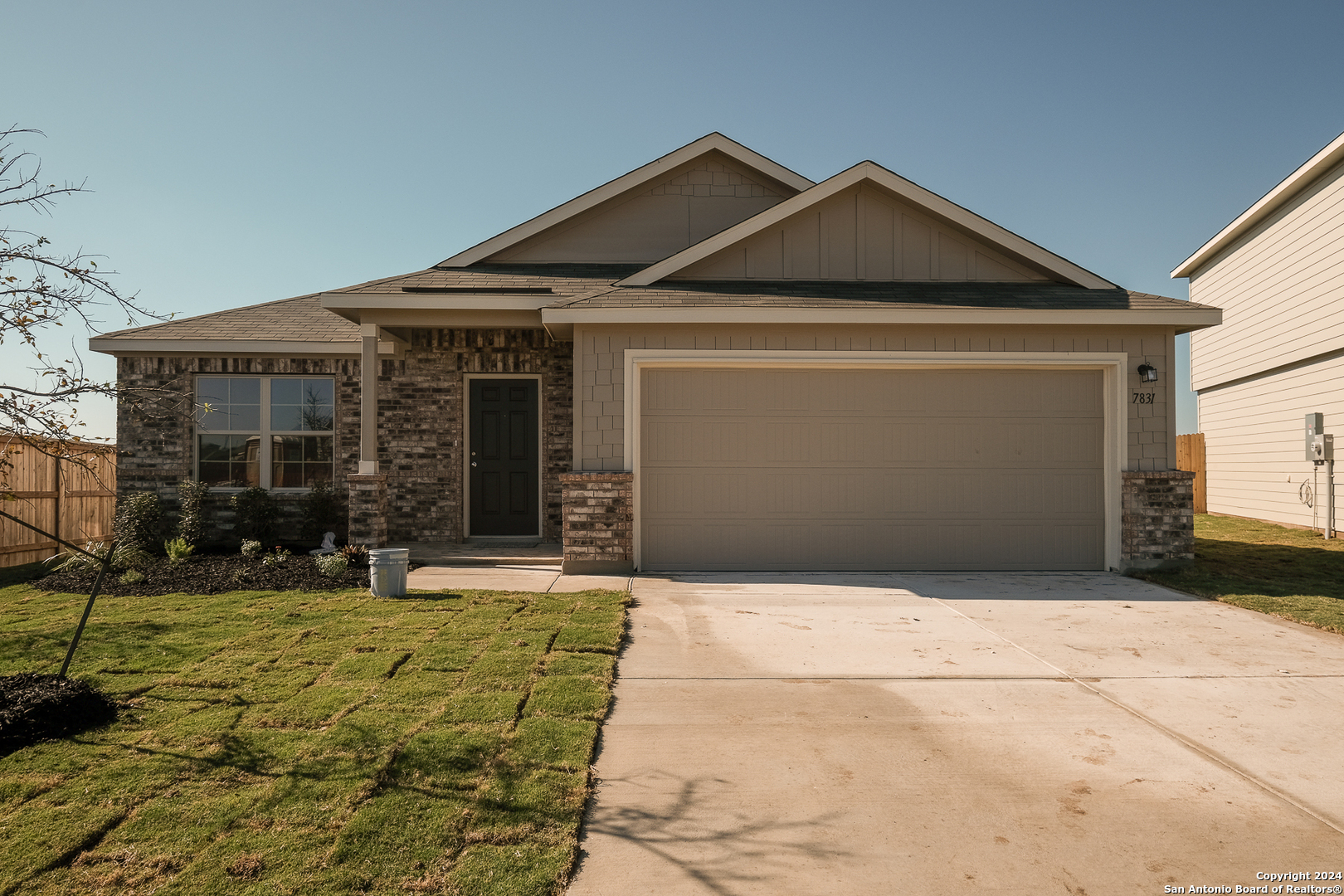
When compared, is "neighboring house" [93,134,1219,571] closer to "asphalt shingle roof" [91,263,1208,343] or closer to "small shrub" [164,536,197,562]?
"asphalt shingle roof" [91,263,1208,343]

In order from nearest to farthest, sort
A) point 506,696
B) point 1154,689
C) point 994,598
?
point 506,696 < point 1154,689 < point 994,598

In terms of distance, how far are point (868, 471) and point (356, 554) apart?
600 cm

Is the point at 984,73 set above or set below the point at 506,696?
above

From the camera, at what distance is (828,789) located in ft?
10.7

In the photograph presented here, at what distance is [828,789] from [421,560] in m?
6.89

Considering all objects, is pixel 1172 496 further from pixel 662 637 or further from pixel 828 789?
pixel 828 789

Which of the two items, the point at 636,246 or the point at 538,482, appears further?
the point at 636,246

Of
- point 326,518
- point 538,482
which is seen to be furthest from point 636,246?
point 326,518

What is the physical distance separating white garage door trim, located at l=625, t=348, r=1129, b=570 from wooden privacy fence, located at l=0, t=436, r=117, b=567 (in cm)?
653

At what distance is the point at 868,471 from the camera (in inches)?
344

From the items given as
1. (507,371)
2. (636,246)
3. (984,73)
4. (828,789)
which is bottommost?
(828,789)

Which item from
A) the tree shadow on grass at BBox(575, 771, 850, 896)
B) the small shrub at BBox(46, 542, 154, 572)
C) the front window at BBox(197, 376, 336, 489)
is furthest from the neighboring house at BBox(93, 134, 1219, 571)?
the tree shadow on grass at BBox(575, 771, 850, 896)

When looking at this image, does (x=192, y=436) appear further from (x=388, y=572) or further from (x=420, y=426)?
(x=388, y=572)

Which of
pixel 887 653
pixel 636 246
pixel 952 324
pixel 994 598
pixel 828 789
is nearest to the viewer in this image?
pixel 828 789
